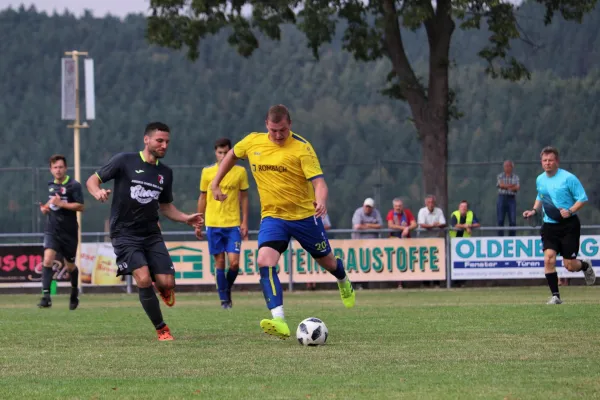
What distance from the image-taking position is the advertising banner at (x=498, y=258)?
2420cm

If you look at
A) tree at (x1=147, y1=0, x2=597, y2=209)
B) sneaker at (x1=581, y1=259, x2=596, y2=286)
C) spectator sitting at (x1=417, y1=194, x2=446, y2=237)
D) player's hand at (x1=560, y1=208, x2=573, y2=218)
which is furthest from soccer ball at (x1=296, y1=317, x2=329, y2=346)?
tree at (x1=147, y1=0, x2=597, y2=209)

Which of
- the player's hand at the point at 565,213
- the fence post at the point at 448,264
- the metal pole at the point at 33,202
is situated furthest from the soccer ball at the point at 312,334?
the metal pole at the point at 33,202

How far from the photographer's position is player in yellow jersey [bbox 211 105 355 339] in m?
11.2

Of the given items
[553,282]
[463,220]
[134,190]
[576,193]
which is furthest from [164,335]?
[463,220]

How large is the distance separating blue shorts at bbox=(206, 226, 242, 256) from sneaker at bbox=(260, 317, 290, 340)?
6.40m

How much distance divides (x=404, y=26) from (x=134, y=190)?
653 inches

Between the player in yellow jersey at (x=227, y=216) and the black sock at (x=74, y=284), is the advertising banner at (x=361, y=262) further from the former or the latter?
the player in yellow jersey at (x=227, y=216)

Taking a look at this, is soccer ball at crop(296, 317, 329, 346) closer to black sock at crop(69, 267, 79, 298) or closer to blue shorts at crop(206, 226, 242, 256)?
blue shorts at crop(206, 226, 242, 256)

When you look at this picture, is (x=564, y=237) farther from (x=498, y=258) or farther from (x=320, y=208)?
(x=498, y=258)

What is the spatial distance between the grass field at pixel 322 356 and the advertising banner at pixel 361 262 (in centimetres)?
797

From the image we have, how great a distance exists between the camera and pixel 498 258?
24312 mm

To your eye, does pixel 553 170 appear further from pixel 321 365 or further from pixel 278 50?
pixel 278 50

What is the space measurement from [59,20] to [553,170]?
40.9 metres

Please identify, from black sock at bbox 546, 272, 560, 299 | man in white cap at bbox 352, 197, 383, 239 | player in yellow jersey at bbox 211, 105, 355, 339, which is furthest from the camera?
man in white cap at bbox 352, 197, 383, 239
